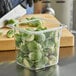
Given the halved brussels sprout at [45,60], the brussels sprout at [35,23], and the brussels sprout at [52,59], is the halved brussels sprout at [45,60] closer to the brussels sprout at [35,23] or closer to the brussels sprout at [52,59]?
the brussels sprout at [52,59]

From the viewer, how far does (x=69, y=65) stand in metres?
0.86

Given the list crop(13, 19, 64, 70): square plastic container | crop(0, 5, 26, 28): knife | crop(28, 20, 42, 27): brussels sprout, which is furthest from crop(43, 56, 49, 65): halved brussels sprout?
crop(0, 5, 26, 28): knife

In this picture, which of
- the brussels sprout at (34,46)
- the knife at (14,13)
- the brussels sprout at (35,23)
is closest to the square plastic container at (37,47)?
the brussels sprout at (34,46)

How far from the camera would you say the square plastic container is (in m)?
0.78

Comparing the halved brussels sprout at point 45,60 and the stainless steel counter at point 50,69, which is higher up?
the halved brussels sprout at point 45,60

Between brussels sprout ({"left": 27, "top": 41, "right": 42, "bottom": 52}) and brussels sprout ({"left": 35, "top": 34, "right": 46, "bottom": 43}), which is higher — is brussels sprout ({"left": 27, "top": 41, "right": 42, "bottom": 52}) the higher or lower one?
the lower one

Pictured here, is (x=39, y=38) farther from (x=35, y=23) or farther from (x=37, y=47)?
(x=35, y=23)

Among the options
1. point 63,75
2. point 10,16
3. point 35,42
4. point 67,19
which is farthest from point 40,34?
point 67,19

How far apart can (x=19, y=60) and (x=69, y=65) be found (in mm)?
161

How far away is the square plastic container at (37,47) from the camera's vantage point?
0.78 meters

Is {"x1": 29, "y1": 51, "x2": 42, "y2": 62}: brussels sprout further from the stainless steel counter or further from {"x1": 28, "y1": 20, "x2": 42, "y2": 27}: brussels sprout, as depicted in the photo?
{"x1": 28, "y1": 20, "x2": 42, "y2": 27}: brussels sprout

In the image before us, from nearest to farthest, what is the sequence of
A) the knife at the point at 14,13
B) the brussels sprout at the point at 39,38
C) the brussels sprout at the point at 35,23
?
the brussels sprout at the point at 39,38 < the brussels sprout at the point at 35,23 < the knife at the point at 14,13

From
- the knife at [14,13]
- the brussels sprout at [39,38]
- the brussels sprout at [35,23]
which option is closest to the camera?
the brussels sprout at [39,38]

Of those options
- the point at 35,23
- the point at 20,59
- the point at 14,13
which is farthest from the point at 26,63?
the point at 14,13
